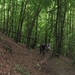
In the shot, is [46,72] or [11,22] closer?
[46,72]

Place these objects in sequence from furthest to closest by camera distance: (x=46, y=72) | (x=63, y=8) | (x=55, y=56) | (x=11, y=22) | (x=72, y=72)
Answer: (x=11, y=22)
(x=63, y=8)
(x=55, y=56)
(x=72, y=72)
(x=46, y=72)

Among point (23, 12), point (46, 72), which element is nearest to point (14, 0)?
point (23, 12)

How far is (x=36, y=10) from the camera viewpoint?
858 inches

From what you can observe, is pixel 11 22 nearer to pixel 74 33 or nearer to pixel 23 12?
pixel 23 12

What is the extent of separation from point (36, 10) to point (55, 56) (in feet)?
20.7

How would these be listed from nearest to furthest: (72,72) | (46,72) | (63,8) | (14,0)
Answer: (46,72) < (72,72) < (63,8) < (14,0)

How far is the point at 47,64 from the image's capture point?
1602cm

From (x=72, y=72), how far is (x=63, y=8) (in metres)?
9.22

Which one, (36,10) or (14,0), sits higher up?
(14,0)

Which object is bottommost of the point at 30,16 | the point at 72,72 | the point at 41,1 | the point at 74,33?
the point at 72,72

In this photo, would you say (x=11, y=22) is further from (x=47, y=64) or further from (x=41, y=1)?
(x=47, y=64)

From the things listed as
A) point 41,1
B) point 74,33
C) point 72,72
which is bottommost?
point 72,72

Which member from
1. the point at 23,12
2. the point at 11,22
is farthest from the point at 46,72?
the point at 11,22

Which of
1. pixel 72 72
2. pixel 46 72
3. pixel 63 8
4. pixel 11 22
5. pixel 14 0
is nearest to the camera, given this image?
pixel 46 72
